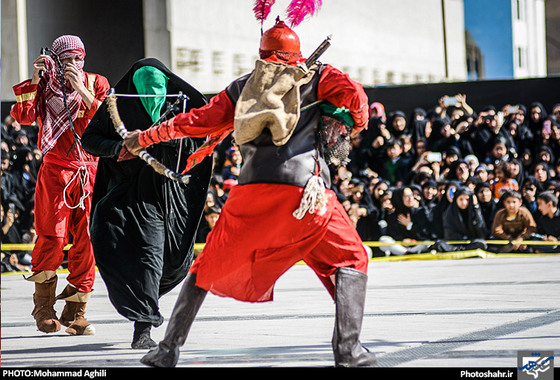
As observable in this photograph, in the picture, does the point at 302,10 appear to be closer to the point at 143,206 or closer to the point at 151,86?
the point at 151,86

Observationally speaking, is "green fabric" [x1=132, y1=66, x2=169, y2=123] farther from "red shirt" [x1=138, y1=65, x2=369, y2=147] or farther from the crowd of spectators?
the crowd of spectators

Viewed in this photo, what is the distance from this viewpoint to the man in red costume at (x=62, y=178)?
5578 mm

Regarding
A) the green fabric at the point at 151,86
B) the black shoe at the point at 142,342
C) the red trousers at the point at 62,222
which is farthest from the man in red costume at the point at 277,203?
the red trousers at the point at 62,222

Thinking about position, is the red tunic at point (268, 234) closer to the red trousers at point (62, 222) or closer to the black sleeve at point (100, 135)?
the black sleeve at point (100, 135)

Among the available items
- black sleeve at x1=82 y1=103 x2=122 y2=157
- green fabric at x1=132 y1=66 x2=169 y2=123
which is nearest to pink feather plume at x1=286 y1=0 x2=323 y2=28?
green fabric at x1=132 y1=66 x2=169 y2=123

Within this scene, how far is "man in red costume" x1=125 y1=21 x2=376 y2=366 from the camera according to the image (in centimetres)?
378

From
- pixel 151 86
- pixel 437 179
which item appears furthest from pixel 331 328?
pixel 437 179

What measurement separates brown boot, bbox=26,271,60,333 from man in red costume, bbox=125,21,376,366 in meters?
1.86

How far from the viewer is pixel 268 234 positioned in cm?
377

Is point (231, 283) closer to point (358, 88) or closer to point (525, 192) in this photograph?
point (358, 88)

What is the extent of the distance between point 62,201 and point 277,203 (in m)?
2.23

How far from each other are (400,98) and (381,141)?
60 cm

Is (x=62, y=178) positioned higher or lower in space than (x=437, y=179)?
higher

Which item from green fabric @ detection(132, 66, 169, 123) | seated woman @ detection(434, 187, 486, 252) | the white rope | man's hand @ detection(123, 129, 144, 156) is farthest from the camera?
seated woman @ detection(434, 187, 486, 252)
